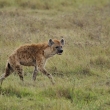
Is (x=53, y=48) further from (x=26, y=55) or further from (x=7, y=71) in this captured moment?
(x=7, y=71)

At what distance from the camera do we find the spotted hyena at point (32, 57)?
830cm

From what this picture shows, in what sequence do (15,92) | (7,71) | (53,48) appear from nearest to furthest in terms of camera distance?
(15,92)
(7,71)
(53,48)

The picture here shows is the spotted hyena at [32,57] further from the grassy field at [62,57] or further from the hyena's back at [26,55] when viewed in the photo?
the grassy field at [62,57]

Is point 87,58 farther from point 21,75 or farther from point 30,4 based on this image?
point 30,4

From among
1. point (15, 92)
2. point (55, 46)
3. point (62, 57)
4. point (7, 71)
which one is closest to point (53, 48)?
point (55, 46)

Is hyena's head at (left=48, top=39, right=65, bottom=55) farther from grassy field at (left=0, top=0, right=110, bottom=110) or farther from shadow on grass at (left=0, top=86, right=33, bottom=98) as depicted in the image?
shadow on grass at (left=0, top=86, right=33, bottom=98)

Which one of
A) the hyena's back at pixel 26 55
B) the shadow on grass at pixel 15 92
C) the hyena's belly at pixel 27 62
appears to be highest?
the hyena's back at pixel 26 55

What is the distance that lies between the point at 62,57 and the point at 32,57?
1.75 metres

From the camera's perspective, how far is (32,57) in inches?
338

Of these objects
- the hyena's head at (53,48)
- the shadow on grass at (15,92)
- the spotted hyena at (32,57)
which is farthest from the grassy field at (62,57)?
the hyena's head at (53,48)

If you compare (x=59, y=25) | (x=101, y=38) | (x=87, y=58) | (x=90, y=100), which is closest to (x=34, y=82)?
(x=90, y=100)

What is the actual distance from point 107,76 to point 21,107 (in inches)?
117

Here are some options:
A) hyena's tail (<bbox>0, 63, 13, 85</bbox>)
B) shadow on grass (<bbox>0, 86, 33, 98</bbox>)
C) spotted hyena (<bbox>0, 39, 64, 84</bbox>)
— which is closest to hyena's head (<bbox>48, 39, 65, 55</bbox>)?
spotted hyena (<bbox>0, 39, 64, 84</bbox>)

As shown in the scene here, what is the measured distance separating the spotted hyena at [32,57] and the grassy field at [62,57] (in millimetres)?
232
